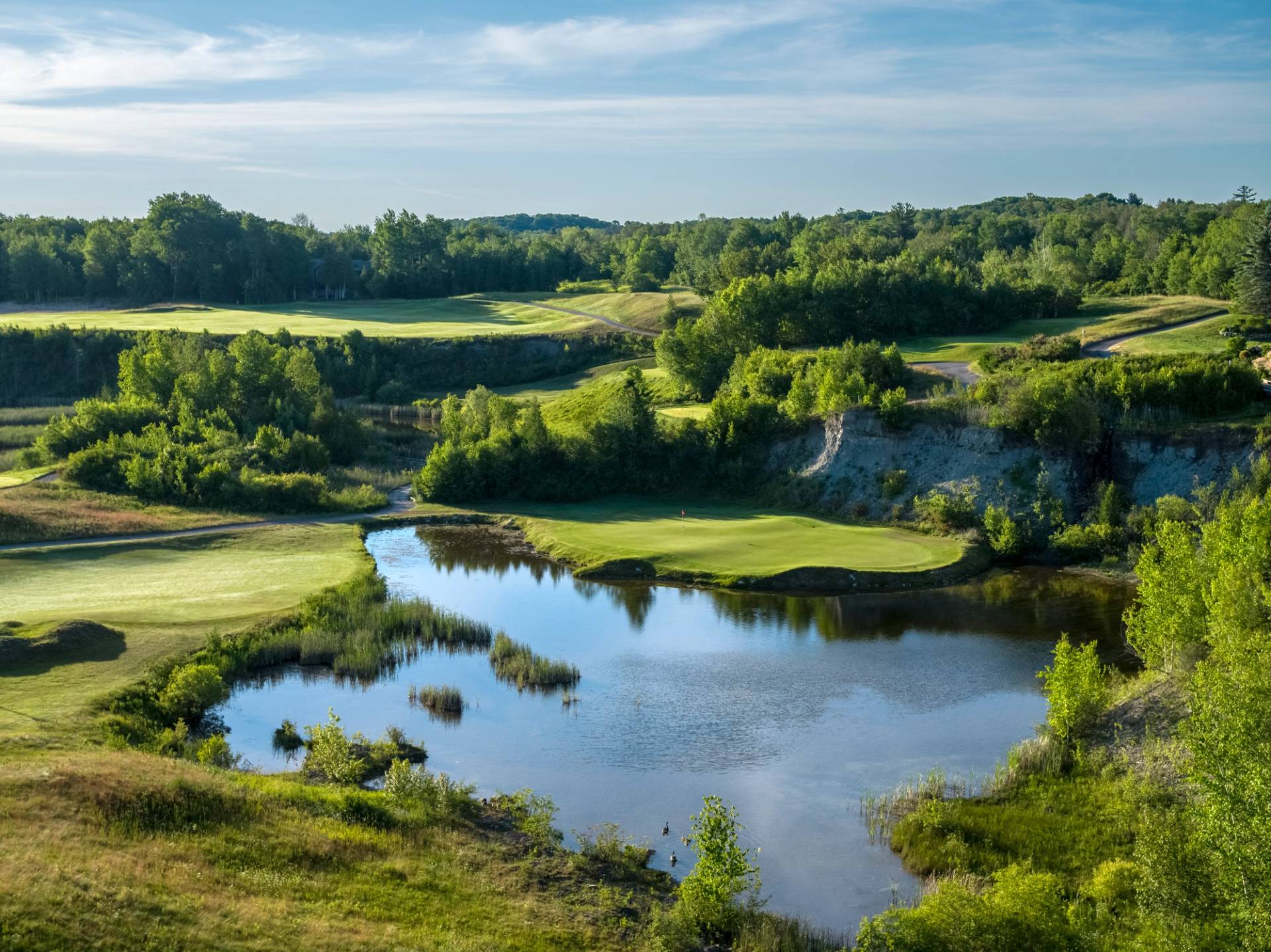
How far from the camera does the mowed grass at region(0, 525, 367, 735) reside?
30.5m

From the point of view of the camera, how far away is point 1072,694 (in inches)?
1085

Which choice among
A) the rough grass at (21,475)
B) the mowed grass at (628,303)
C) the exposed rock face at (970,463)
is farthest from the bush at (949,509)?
the mowed grass at (628,303)

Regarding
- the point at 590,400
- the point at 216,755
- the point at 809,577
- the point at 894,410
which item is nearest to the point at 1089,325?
the point at 894,410

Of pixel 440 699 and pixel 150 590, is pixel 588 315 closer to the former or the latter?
pixel 150 590

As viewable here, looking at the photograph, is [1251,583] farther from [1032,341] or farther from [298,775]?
[1032,341]

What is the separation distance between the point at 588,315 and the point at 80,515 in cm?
7780

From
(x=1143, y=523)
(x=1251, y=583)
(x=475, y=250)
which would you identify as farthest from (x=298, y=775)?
(x=475, y=250)

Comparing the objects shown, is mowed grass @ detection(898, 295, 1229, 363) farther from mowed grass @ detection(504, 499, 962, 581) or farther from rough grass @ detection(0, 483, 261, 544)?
rough grass @ detection(0, 483, 261, 544)

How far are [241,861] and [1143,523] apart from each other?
134 ft

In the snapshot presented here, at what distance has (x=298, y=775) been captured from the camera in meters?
26.7

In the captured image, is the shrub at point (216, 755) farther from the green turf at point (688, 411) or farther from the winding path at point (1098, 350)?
the winding path at point (1098, 350)

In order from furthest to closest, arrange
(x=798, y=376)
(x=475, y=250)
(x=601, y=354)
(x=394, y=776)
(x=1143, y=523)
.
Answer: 1. (x=475, y=250)
2. (x=601, y=354)
3. (x=798, y=376)
4. (x=1143, y=523)
5. (x=394, y=776)

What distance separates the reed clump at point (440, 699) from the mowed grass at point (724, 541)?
16368 millimetres

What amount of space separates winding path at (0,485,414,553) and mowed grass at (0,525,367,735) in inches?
27.8
